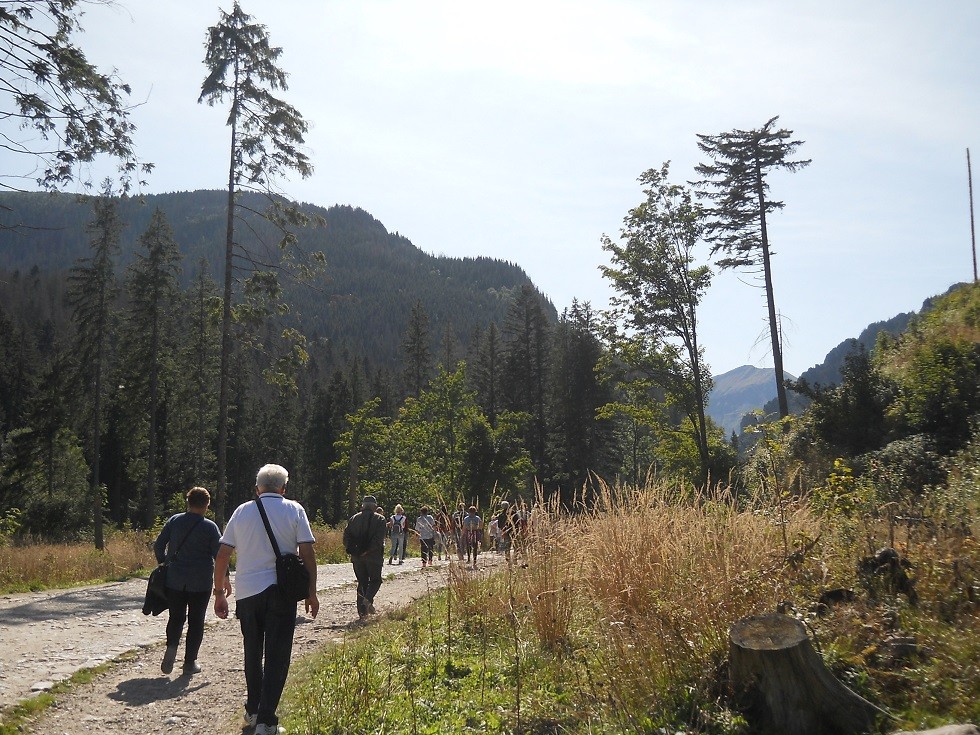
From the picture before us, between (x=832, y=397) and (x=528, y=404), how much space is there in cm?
3469

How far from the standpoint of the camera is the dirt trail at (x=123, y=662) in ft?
19.4

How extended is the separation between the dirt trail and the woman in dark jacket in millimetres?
262

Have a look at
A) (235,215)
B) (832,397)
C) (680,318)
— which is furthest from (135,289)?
(832,397)

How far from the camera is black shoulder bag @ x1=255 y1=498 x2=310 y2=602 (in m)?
5.25

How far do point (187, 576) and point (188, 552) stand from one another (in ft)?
0.78

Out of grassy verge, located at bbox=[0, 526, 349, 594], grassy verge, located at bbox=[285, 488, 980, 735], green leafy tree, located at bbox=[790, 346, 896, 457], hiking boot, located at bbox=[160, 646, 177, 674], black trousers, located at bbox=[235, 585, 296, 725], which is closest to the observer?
grassy verge, located at bbox=[285, 488, 980, 735]

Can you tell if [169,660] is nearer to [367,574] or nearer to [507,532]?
[367,574]

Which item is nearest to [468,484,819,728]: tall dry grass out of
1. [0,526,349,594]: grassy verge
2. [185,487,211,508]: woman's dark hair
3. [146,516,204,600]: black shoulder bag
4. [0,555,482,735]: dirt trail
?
[0,555,482,735]: dirt trail

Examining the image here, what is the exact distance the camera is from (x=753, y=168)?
27.4 meters

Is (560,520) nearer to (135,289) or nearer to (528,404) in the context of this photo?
(135,289)

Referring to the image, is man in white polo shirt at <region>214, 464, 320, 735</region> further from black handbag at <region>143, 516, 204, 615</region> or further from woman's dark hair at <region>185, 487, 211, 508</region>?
woman's dark hair at <region>185, 487, 211, 508</region>

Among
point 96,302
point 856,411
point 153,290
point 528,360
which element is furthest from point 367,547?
point 528,360

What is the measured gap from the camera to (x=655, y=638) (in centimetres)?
524

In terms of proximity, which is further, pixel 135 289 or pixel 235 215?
pixel 135 289
